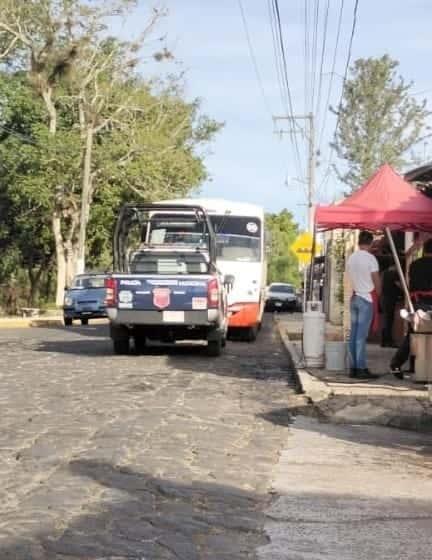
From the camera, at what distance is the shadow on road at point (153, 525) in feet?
19.4

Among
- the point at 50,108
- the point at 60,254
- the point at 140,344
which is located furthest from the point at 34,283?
the point at 140,344

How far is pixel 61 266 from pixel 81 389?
3366cm

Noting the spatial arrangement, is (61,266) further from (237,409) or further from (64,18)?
(237,409)

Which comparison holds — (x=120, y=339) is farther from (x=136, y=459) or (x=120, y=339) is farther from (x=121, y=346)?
(x=136, y=459)

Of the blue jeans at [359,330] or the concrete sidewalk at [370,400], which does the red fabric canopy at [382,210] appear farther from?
the concrete sidewalk at [370,400]

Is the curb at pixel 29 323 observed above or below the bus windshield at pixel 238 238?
below

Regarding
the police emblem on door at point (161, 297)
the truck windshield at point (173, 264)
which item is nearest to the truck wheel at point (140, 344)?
the truck windshield at point (173, 264)

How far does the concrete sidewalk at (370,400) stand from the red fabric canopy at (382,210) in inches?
78.7

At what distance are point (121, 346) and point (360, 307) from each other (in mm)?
6076

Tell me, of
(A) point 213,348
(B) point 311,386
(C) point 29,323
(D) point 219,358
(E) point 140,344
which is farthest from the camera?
(C) point 29,323

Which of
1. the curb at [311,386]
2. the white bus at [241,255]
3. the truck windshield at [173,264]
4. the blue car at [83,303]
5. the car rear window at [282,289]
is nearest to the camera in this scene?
the curb at [311,386]

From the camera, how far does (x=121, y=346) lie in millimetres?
19031

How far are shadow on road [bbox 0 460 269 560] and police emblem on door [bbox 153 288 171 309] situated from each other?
32.8 feet

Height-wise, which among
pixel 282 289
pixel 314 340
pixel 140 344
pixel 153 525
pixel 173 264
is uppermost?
pixel 173 264
